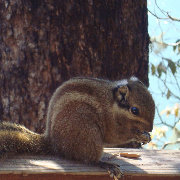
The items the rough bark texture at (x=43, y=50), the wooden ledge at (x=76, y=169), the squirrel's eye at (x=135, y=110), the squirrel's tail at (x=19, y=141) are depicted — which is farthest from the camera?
the rough bark texture at (x=43, y=50)

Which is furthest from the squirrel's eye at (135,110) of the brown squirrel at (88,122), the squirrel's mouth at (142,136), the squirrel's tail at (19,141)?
the squirrel's tail at (19,141)

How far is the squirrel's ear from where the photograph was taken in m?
2.06

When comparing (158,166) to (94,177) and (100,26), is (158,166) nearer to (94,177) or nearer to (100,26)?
(94,177)

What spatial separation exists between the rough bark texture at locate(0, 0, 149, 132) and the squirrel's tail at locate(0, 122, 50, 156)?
64cm

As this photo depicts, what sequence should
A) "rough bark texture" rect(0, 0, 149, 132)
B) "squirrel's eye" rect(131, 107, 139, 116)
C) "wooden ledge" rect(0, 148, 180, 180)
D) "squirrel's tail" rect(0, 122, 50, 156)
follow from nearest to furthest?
"wooden ledge" rect(0, 148, 180, 180) → "squirrel's tail" rect(0, 122, 50, 156) → "squirrel's eye" rect(131, 107, 139, 116) → "rough bark texture" rect(0, 0, 149, 132)

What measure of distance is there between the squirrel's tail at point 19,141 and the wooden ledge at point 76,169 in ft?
→ 0.32

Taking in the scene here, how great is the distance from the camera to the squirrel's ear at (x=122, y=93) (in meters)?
2.06

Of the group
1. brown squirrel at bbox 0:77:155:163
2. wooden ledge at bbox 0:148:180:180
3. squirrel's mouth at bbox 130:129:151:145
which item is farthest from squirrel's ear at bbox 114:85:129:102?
wooden ledge at bbox 0:148:180:180

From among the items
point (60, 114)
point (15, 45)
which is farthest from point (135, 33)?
point (60, 114)

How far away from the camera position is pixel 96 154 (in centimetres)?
191

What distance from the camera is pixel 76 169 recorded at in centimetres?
167

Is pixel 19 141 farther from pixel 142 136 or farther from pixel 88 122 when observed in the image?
pixel 142 136

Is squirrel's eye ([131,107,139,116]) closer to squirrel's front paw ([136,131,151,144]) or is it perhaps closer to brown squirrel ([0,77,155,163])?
brown squirrel ([0,77,155,163])

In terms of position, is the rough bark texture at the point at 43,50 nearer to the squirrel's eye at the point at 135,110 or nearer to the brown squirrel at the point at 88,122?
the brown squirrel at the point at 88,122
